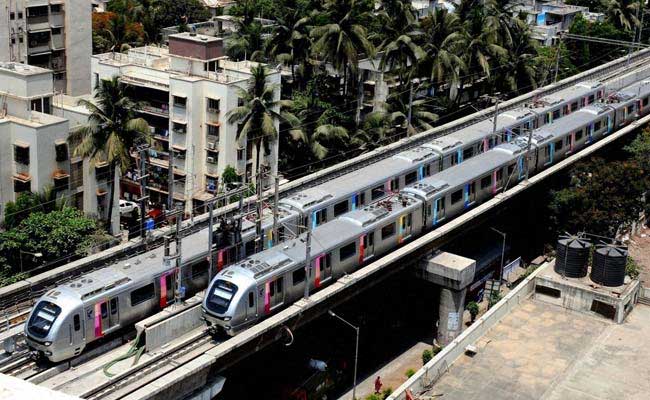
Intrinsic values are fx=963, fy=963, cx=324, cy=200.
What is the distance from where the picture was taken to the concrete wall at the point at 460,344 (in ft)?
125

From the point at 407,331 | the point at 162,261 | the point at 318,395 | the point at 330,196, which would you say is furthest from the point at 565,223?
the point at 162,261

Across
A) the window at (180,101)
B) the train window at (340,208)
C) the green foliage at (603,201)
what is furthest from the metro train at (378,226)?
the window at (180,101)

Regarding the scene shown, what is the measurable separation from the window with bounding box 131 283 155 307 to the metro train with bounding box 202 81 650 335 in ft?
7.53

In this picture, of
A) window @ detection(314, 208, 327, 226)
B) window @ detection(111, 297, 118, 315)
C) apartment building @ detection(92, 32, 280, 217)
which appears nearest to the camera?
window @ detection(111, 297, 118, 315)

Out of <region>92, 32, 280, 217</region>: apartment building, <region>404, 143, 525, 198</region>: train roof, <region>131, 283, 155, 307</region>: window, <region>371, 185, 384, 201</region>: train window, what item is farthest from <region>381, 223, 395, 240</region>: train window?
<region>92, 32, 280, 217</region>: apartment building

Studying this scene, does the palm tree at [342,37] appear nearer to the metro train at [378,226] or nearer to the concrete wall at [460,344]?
the metro train at [378,226]

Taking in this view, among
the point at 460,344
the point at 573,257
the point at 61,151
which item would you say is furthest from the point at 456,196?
the point at 61,151

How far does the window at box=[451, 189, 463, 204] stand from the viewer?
52.5 meters

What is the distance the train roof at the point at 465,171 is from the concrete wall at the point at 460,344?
7.08 metres

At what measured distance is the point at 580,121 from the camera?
67.6 metres

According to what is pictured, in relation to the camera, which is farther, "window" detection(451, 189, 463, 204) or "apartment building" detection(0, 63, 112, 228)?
"apartment building" detection(0, 63, 112, 228)

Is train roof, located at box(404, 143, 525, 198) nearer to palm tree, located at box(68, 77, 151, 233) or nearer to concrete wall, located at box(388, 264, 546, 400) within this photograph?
concrete wall, located at box(388, 264, 546, 400)

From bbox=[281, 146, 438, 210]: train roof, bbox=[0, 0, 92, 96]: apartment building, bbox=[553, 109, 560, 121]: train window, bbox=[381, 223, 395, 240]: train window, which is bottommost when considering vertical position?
bbox=[381, 223, 395, 240]: train window

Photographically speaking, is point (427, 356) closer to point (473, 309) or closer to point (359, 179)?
point (473, 309)
